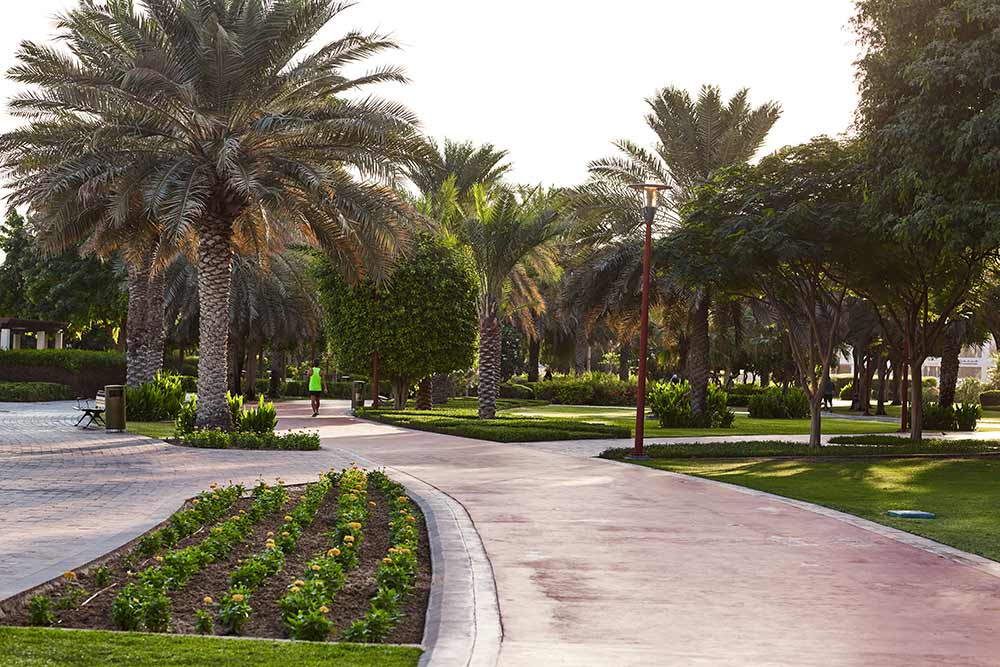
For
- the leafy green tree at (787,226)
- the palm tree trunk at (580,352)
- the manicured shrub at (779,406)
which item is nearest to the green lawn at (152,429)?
the leafy green tree at (787,226)

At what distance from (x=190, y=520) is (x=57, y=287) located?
1955 inches

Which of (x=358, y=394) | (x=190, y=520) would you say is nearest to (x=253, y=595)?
(x=190, y=520)

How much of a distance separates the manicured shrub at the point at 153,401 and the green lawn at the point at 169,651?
23.4m

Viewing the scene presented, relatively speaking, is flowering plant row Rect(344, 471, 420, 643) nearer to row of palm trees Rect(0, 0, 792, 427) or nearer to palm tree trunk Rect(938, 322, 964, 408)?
row of palm trees Rect(0, 0, 792, 427)

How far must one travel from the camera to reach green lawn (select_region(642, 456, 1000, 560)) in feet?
37.6

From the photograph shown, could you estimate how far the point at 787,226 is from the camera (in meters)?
23.0

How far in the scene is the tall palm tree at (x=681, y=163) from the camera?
32125mm

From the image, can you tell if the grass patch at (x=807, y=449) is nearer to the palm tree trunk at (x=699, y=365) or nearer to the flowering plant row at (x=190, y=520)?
the palm tree trunk at (x=699, y=365)

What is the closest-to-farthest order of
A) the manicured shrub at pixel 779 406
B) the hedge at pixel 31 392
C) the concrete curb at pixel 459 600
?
the concrete curb at pixel 459 600
the hedge at pixel 31 392
the manicured shrub at pixel 779 406

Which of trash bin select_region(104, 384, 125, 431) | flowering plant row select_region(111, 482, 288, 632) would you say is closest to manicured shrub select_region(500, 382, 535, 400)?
trash bin select_region(104, 384, 125, 431)

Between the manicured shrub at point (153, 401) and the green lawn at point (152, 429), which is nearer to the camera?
the green lawn at point (152, 429)

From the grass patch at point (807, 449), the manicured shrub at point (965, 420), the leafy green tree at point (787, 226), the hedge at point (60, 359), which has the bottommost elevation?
the grass patch at point (807, 449)

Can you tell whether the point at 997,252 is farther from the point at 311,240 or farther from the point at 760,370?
the point at 760,370

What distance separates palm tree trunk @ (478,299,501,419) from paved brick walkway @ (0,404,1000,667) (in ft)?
54.2
